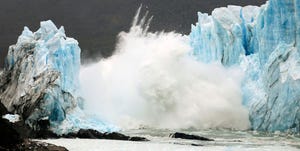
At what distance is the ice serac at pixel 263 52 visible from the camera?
118ft

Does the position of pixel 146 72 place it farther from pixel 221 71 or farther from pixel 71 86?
Answer: pixel 71 86

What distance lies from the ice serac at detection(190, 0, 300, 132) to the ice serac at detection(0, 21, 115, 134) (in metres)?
12.0

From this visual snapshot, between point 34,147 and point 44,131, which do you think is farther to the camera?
point 44,131

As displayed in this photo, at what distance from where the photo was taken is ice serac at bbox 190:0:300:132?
3584cm

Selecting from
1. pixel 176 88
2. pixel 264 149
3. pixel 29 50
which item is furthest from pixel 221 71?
pixel 264 149

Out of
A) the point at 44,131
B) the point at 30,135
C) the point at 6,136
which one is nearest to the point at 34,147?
the point at 6,136

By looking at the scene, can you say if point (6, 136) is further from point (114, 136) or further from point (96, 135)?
point (96, 135)

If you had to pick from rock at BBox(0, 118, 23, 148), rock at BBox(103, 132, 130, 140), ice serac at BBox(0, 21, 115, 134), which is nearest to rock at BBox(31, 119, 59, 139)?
ice serac at BBox(0, 21, 115, 134)

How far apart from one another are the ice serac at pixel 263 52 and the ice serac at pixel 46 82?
1200 cm

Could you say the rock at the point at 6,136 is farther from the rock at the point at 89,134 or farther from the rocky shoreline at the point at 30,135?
the rock at the point at 89,134

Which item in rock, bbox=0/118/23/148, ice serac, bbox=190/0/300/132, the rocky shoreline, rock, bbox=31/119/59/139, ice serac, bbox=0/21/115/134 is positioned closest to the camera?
A: rock, bbox=0/118/23/148

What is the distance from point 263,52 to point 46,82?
17141mm

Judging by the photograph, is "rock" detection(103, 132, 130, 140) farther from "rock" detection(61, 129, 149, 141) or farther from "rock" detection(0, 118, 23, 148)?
"rock" detection(0, 118, 23, 148)

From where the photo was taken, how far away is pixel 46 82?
111 ft
